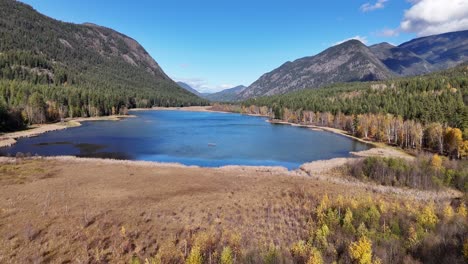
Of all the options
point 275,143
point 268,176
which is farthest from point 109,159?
point 275,143

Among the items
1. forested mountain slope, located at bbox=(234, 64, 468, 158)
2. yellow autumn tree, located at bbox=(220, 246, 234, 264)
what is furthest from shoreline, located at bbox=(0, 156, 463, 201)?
forested mountain slope, located at bbox=(234, 64, 468, 158)

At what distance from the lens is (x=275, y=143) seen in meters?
108

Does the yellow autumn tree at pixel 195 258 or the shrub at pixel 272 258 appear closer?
the shrub at pixel 272 258

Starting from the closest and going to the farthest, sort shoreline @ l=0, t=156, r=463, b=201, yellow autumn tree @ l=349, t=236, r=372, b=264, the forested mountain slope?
yellow autumn tree @ l=349, t=236, r=372, b=264
shoreline @ l=0, t=156, r=463, b=201
the forested mountain slope

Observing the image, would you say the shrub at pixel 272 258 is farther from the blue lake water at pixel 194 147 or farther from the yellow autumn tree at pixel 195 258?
the blue lake water at pixel 194 147

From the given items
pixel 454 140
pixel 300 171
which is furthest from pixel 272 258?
pixel 454 140

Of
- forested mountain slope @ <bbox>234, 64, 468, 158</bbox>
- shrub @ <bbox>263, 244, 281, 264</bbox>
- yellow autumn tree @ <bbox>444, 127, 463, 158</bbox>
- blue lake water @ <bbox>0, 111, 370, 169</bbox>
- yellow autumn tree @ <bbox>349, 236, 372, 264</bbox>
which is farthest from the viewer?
forested mountain slope @ <bbox>234, 64, 468, 158</bbox>

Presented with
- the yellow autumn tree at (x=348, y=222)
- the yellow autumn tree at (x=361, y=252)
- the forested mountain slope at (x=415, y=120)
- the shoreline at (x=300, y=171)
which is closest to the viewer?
the yellow autumn tree at (x=361, y=252)

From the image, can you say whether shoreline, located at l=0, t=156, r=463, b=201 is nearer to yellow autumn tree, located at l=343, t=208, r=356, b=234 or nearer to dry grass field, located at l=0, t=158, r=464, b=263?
dry grass field, located at l=0, t=158, r=464, b=263

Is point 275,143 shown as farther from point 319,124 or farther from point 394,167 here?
point 319,124

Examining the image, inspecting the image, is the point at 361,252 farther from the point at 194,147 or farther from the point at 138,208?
the point at 194,147

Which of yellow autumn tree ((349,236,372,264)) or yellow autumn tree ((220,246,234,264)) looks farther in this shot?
yellow autumn tree ((220,246,234,264))

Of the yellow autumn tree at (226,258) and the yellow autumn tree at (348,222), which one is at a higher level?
the yellow autumn tree at (226,258)

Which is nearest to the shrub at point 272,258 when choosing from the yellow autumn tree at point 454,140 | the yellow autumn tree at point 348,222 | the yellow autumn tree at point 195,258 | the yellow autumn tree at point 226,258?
the yellow autumn tree at point 226,258
